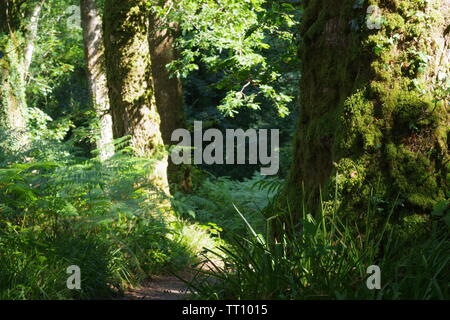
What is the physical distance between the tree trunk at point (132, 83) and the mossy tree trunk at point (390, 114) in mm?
4019

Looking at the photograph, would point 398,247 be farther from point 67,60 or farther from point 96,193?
point 67,60

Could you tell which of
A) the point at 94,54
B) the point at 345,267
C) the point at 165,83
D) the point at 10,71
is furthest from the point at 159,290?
the point at 94,54

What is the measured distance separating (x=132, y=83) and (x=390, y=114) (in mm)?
4809

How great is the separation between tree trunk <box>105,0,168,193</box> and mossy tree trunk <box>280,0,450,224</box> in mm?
4019

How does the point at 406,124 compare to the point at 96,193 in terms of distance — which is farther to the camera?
the point at 96,193

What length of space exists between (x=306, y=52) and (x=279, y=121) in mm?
18975

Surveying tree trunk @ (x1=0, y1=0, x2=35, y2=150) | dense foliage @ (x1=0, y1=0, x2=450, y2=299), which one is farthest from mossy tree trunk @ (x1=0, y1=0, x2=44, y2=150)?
dense foliage @ (x1=0, y1=0, x2=450, y2=299)

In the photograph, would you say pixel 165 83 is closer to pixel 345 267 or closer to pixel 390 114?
pixel 390 114

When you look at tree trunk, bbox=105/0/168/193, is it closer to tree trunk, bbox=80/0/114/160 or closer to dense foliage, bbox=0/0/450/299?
dense foliage, bbox=0/0/450/299

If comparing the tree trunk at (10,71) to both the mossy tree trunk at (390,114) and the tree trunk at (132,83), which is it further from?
the mossy tree trunk at (390,114)

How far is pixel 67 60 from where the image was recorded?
81.9 ft

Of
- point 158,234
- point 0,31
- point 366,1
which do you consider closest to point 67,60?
point 0,31

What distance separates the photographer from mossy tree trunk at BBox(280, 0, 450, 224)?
4.13 meters

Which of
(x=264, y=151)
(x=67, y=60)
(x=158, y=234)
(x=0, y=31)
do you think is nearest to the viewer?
(x=158, y=234)
